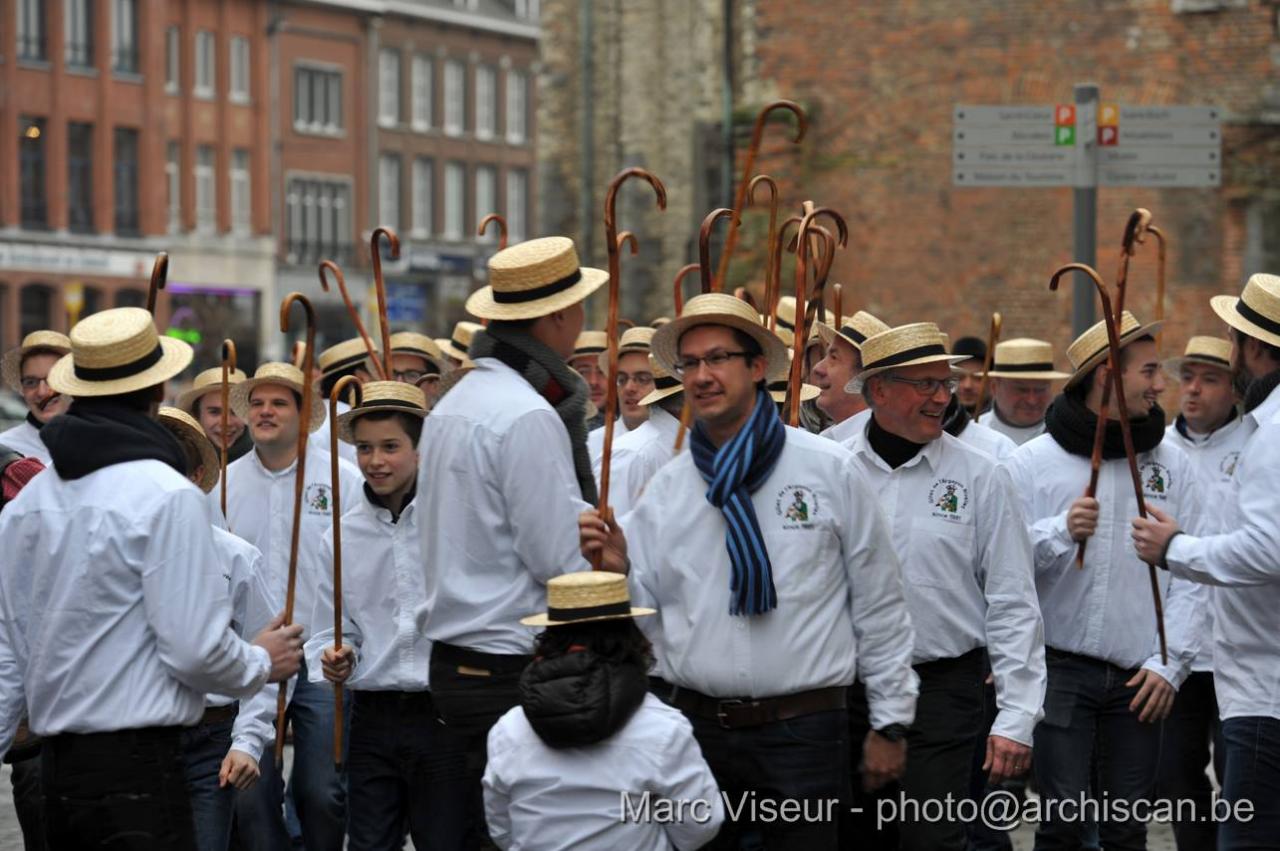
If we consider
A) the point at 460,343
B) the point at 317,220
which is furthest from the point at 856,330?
the point at 317,220

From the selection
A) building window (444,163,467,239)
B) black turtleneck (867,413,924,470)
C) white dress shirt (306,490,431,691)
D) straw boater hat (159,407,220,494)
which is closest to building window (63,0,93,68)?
building window (444,163,467,239)

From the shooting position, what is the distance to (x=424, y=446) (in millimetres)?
6496

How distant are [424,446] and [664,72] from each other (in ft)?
67.9

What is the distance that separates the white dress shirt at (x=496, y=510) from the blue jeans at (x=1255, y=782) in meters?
2.09

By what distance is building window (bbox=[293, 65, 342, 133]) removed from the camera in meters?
65.1

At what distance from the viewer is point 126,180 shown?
58.8 metres

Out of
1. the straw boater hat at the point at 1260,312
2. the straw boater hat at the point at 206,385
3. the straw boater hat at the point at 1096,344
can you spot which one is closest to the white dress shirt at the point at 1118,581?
the straw boater hat at the point at 1096,344

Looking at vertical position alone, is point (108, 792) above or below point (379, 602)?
below

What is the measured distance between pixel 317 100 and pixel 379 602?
59.9 m

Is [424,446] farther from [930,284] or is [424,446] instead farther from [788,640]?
[930,284]

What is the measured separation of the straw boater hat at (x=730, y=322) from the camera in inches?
240

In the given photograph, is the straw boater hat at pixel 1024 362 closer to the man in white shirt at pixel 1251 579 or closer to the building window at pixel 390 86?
the man in white shirt at pixel 1251 579

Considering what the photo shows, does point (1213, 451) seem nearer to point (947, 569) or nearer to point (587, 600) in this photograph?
point (947, 569)

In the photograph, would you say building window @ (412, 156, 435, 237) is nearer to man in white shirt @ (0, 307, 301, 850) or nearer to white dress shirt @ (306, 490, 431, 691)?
white dress shirt @ (306, 490, 431, 691)
